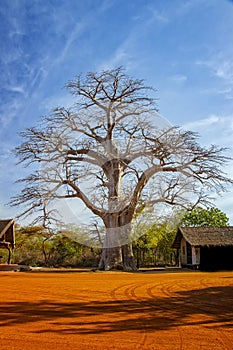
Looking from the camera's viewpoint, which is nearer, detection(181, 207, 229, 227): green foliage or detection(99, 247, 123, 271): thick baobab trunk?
detection(99, 247, 123, 271): thick baobab trunk

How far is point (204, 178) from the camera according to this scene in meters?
22.9

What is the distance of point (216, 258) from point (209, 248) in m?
0.80

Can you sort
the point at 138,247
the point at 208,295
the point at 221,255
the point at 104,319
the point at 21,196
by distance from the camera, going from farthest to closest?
1. the point at 138,247
2. the point at 221,255
3. the point at 21,196
4. the point at 208,295
5. the point at 104,319

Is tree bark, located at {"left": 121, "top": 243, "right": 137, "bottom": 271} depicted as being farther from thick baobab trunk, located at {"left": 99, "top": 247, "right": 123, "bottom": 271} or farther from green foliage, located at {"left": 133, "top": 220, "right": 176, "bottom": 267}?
green foliage, located at {"left": 133, "top": 220, "right": 176, "bottom": 267}

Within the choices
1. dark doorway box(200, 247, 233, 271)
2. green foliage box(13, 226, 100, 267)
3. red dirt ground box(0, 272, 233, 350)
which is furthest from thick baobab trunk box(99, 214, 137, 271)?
red dirt ground box(0, 272, 233, 350)

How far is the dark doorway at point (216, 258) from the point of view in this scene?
25250 mm

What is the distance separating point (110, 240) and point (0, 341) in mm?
18227

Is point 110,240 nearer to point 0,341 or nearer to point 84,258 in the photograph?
point 84,258

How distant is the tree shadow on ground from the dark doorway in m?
18.1

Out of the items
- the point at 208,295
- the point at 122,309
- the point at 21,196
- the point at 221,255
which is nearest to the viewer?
the point at 122,309

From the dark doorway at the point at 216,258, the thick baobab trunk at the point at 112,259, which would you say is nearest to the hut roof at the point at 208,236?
the dark doorway at the point at 216,258

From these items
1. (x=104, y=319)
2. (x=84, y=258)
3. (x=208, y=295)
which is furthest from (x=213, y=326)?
(x=84, y=258)

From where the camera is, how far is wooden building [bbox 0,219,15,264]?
22.2 m

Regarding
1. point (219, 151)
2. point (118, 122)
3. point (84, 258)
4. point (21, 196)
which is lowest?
point (84, 258)
